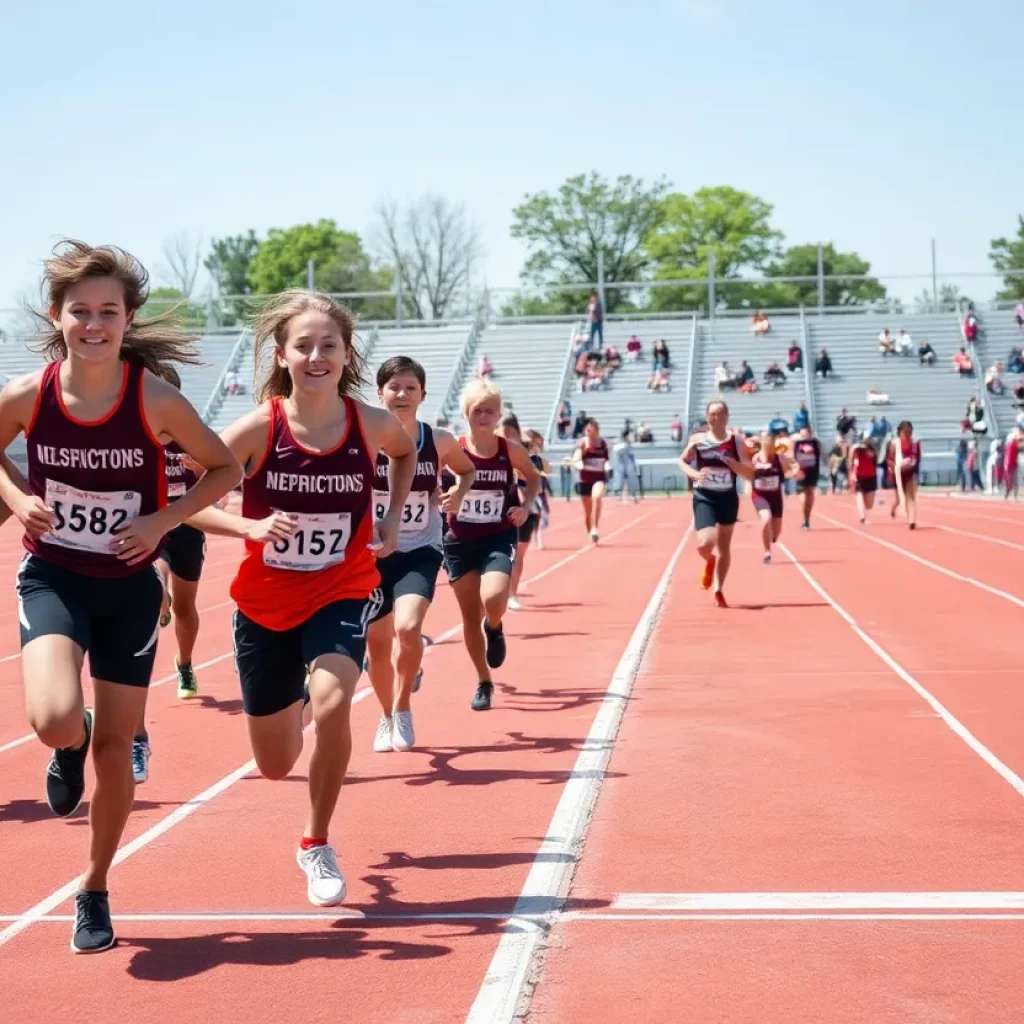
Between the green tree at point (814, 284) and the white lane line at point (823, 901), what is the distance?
9322 centimetres

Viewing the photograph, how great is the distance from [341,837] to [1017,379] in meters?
51.3

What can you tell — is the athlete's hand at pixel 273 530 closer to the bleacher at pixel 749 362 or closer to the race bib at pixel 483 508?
the race bib at pixel 483 508

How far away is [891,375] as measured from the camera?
56000mm

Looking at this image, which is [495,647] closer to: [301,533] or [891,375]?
[301,533]

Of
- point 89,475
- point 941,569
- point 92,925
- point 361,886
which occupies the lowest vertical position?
point 941,569

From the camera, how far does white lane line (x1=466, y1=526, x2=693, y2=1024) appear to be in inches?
163

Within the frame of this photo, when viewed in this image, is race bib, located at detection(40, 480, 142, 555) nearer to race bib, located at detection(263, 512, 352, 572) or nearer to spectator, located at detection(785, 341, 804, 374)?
race bib, located at detection(263, 512, 352, 572)

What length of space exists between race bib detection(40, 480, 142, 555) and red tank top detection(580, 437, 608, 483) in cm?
2071

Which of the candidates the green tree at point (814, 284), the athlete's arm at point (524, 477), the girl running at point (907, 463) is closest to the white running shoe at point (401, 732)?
the athlete's arm at point (524, 477)

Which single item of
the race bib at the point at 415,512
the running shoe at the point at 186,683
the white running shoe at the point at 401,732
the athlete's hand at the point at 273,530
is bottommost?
the running shoe at the point at 186,683

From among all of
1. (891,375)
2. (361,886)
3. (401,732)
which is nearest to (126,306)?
(361,886)

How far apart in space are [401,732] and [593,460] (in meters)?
17.9

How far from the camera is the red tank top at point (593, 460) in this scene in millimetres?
25469

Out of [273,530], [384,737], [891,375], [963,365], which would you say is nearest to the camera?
[273,530]
